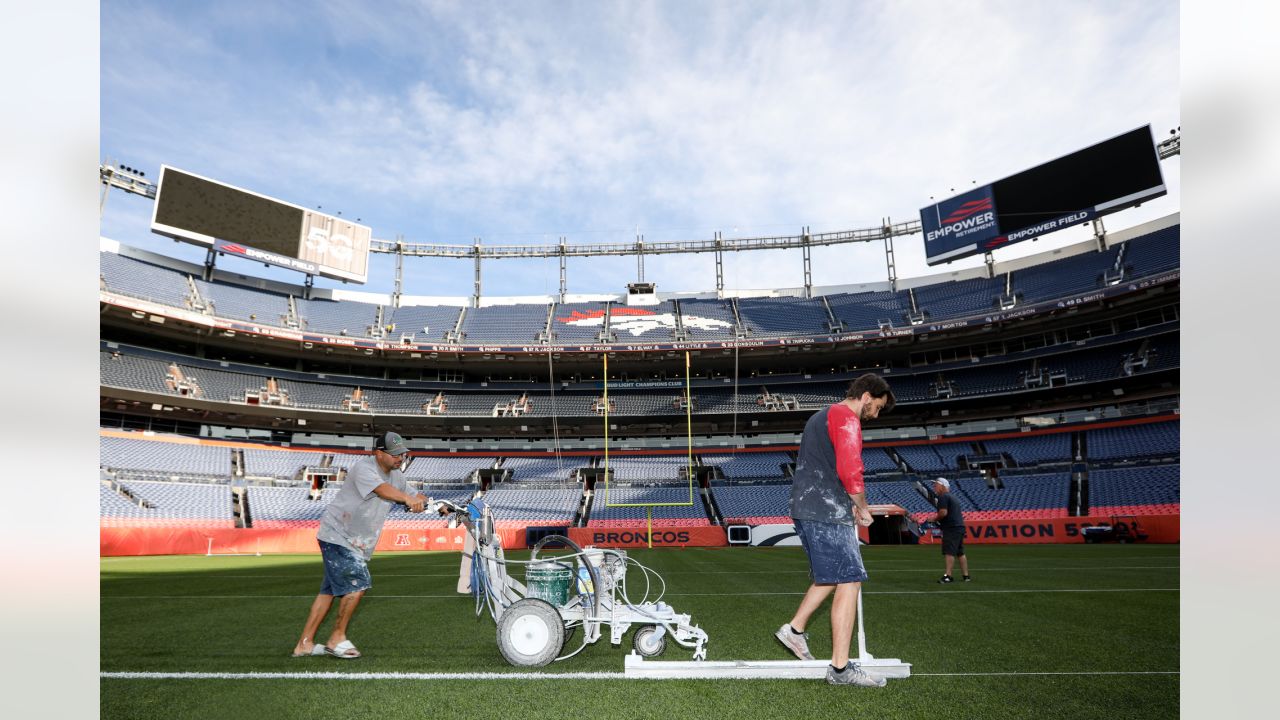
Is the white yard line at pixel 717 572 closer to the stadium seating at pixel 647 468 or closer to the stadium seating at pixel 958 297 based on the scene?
the stadium seating at pixel 647 468

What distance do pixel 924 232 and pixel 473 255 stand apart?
103ft

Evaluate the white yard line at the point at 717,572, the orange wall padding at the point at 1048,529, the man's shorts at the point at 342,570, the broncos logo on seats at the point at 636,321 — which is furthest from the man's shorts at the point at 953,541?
the broncos logo on seats at the point at 636,321

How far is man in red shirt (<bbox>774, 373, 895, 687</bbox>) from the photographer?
4.61 meters

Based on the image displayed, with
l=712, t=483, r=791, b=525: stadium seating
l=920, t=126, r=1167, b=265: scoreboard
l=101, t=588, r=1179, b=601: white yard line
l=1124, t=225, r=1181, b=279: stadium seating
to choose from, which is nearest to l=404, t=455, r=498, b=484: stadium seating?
l=712, t=483, r=791, b=525: stadium seating

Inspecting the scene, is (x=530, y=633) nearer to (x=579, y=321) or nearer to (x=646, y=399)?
(x=646, y=399)

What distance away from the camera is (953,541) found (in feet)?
37.2

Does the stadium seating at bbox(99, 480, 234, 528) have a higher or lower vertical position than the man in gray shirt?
lower

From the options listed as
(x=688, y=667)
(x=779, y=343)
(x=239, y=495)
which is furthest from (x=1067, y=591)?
(x=239, y=495)

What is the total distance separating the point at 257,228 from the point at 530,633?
43.2 metres

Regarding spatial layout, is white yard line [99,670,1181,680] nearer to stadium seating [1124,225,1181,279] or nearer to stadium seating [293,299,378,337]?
stadium seating [1124,225,1181,279]

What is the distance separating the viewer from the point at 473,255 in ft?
162

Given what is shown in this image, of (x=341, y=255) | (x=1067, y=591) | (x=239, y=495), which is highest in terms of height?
(x=341, y=255)

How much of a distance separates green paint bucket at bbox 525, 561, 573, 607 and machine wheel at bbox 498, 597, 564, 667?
21.2 inches
